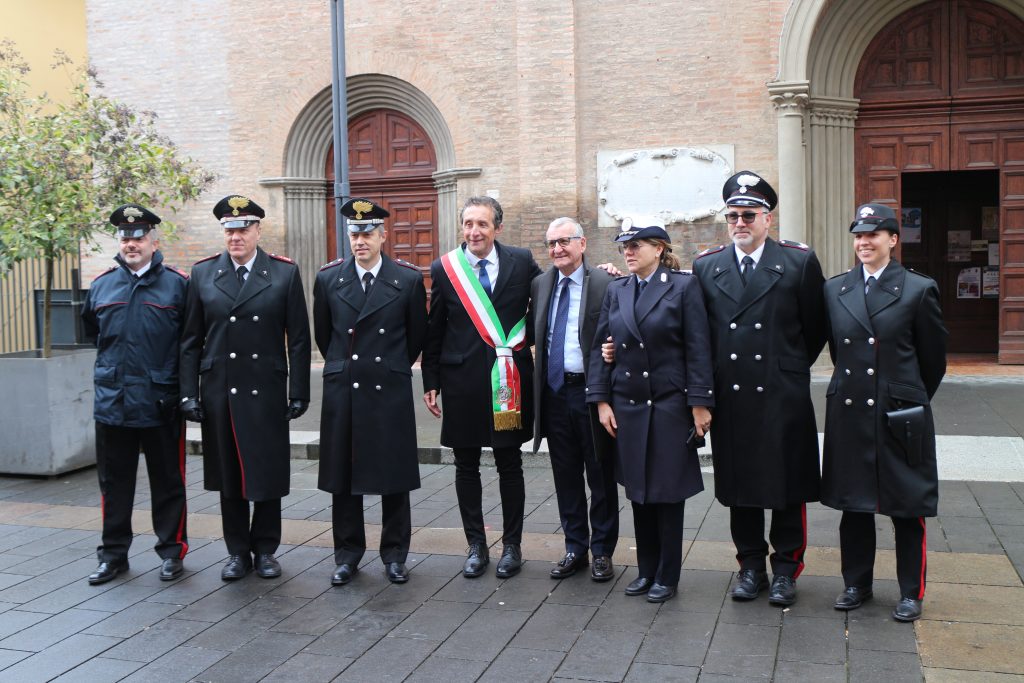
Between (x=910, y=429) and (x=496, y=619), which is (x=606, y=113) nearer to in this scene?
(x=910, y=429)

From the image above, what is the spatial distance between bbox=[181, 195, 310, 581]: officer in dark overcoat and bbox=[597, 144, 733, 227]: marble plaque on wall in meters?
8.99

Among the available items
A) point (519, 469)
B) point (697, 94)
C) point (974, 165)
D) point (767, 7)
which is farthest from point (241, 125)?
point (519, 469)

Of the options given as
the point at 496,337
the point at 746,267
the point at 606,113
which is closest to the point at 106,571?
the point at 496,337

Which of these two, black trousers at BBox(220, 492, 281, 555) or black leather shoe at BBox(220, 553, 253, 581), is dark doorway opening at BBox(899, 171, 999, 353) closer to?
black trousers at BBox(220, 492, 281, 555)

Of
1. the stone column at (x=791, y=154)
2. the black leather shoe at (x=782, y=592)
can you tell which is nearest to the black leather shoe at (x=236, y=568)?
the black leather shoe at (x=782, y=592)

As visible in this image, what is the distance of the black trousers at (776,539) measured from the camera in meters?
5.25

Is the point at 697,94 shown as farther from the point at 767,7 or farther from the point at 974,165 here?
the point at 974,165

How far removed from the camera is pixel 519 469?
6.02 metres

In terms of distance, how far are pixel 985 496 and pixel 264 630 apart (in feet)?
16.7

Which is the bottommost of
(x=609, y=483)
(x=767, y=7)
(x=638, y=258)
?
(x=609, y=483)

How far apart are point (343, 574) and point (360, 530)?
303 mm

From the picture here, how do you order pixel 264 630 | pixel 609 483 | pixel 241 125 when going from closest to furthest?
pixel 264 630
pixel 609 483
pixel 241 125

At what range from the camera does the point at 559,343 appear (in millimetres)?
5777

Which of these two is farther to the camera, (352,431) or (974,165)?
(974,165)
